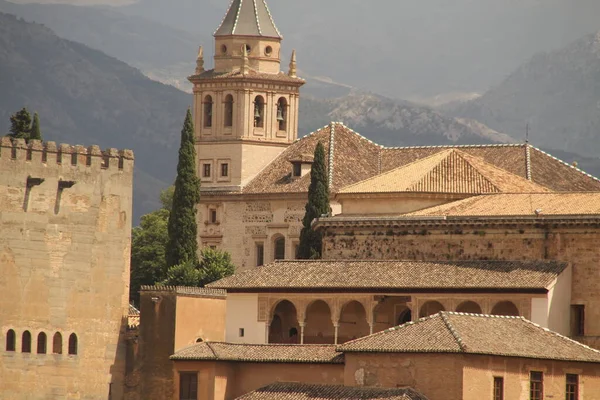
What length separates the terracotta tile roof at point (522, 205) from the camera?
7062 centimetres

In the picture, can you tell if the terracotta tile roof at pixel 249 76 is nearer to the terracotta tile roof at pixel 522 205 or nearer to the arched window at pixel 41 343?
the terracotta tile roof at pixel 522 205

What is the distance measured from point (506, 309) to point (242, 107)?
30.7 metres

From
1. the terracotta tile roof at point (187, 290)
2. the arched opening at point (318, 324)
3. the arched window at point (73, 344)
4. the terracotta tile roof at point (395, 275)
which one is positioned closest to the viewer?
the terracotta tile roof at point (395, 275)

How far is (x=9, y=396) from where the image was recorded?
68.1 meters

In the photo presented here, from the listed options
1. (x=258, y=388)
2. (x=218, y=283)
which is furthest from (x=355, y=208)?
(x=258, y=388)

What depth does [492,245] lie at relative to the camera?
234 feet

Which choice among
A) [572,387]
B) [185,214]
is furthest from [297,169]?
[572,387]

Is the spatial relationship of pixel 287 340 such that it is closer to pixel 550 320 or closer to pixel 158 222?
pixel 550 320

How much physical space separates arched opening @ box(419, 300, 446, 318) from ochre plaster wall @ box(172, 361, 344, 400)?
6381mm

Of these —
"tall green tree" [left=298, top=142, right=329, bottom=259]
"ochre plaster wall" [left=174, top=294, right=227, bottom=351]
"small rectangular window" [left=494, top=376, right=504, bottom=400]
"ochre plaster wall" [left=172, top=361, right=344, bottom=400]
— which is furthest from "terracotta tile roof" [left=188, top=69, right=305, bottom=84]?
"small rectangular window" [left=494, top=376, right=504, bottom=400]

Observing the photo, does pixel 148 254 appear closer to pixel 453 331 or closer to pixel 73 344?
pixel 73 344

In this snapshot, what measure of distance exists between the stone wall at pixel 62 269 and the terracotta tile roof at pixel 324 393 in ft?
27.7

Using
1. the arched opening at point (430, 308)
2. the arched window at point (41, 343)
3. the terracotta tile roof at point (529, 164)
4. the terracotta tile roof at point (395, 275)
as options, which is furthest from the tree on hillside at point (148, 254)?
the arched opening at point (430, 308)

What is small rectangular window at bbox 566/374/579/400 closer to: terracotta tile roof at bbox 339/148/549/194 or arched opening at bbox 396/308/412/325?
arched opening at bbox 396/308/412/325
